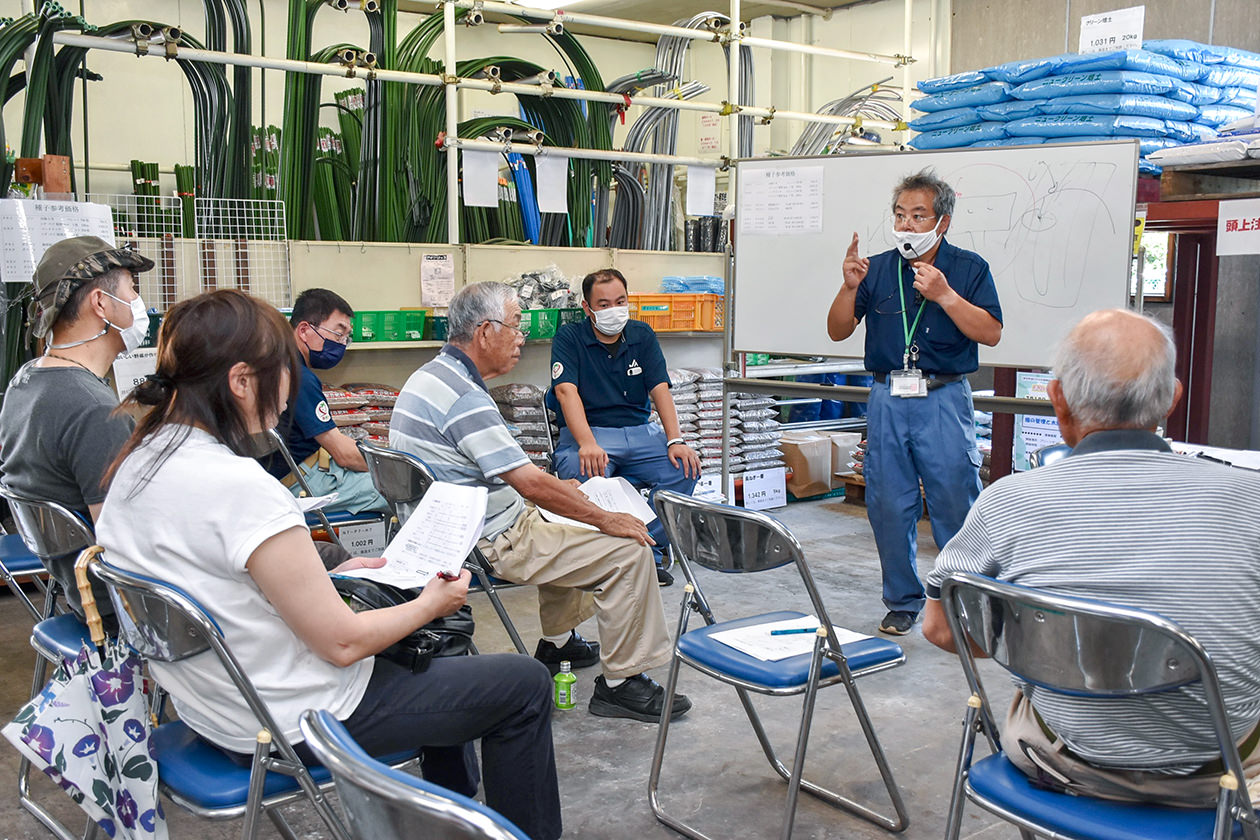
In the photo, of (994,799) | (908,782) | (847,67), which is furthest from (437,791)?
(847,67)

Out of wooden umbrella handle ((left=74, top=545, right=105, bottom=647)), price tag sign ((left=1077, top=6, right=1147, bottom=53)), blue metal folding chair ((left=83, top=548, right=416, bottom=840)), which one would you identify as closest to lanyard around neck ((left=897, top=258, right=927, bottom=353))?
price tag sign ((left=1077, top=6, right=1147, bottom=53))

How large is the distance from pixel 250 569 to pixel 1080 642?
1230mm

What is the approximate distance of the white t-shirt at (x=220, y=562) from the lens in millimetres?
1682

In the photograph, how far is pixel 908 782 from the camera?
110 inches

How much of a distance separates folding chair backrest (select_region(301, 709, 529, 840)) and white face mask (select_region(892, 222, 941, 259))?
3.04 m

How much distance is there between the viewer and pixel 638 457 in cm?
477

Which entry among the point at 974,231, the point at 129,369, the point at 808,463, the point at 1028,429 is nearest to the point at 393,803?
the point at 129,369

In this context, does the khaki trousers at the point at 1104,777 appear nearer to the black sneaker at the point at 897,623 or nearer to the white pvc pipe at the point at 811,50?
the black sneaker at the point at 897,623

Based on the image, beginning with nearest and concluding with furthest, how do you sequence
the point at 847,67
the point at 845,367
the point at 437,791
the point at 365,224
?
the point at 437,791
the point at 365,224
the point at 845,367
the point at 847,67

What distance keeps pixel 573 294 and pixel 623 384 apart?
75cm

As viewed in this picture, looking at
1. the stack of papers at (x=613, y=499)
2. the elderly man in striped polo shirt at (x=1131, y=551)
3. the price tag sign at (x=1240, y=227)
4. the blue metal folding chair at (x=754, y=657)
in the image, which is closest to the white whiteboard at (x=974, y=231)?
the price tag sign at (x=1240, y=227)

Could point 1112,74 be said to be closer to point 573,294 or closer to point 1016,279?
point 1016,279

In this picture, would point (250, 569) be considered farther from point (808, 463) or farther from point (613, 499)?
point (808, 463)

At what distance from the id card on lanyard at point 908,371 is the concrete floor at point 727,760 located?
0.91 meters
